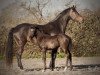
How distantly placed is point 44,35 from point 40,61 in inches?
10.6

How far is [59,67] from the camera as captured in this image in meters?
3.46

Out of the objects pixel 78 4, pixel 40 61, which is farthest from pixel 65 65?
pixel 78 4

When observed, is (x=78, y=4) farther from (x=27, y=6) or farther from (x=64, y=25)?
(x=27, y=6)

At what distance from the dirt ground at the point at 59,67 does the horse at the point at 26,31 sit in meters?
0.08

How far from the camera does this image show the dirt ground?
3.36 metres

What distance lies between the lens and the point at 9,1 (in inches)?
138

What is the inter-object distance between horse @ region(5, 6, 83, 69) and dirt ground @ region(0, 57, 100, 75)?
76mm

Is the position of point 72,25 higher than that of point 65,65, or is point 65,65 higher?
point 72,25

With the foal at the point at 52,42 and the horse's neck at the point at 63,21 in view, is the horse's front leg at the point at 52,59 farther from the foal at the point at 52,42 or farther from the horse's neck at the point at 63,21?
the horse's neck at the point at 63,21

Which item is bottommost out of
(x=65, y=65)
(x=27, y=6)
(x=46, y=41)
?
(x=65, y=65)

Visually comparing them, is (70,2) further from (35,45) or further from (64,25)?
(35,45)

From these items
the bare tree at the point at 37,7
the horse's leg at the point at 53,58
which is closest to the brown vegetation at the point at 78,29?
the bare tree at the point at 37,7

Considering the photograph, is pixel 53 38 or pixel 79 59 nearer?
pixel 53 38

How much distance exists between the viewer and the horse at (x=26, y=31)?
11.2 ft
